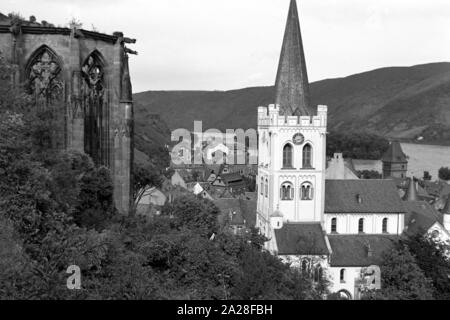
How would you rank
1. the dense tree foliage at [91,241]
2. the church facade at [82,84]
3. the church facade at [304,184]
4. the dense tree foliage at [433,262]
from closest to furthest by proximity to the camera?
1. the dense tree foliage at [91,241]
2. the church facade at [82,84]
3. the dense tree foliage at [433,262]
4. the church facade at [304,184]

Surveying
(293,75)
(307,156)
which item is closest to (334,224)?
(307,156)

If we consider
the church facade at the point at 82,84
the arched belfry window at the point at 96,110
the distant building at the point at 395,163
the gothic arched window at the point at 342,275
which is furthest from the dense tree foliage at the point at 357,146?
the arched belfry window at the point at 96,110

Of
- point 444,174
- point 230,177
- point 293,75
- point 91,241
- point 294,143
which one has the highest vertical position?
point 293,75

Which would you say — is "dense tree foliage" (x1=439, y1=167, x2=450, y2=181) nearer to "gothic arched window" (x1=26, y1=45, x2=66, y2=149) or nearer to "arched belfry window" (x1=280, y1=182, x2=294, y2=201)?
"arched belfry window" (x1=280, y1=182, x2=294, y2=201)

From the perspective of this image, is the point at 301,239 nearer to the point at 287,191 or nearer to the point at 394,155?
the point at 287,191

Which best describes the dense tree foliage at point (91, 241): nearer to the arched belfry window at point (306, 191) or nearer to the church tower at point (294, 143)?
the church tower at point (294, 143)
